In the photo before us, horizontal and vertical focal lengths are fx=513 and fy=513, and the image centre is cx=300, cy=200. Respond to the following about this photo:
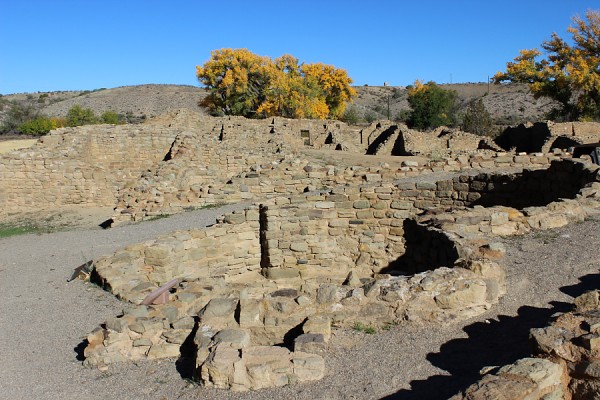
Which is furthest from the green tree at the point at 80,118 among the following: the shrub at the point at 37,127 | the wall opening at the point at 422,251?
the wall opening at the point at 422,251

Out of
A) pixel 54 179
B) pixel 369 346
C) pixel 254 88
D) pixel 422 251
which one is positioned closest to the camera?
pixel 369 346

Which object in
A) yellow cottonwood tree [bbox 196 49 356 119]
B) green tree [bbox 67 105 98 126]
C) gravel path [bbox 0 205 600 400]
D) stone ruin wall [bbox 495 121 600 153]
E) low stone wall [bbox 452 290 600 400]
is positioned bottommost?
gravel path [bbox 0 205 600 400]

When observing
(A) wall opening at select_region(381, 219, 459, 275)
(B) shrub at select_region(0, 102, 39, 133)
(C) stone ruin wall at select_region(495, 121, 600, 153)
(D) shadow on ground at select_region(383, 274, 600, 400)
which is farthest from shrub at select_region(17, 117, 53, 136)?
(D) shadow on ground at select_region(383, 274, 600, 400)

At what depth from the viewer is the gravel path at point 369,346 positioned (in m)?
4.27

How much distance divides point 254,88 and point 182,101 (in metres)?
37.2

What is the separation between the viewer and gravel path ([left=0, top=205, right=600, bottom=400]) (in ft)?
14.0

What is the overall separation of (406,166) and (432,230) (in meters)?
4.30

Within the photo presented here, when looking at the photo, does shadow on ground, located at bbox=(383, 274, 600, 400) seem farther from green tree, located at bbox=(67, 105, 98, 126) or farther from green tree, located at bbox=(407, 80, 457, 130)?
green tree, located at bbox=(67, 105, 98, 126)

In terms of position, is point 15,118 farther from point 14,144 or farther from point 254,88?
point 254,88

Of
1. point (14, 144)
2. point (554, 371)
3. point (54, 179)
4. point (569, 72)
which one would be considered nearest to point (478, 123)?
point (569, 72)

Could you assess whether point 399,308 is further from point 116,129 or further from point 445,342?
point 116,129

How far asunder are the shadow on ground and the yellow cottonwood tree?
99.9 ft

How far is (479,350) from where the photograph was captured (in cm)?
461

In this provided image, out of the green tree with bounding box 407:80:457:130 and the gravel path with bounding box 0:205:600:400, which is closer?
the gravel path with bounding box 0:205:600:400
